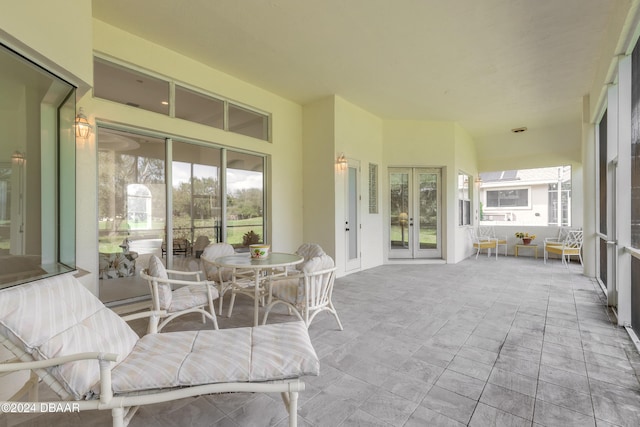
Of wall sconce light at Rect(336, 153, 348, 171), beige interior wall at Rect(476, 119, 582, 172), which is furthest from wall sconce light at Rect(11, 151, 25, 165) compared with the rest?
beige interior wall at Rect(476, 119, 582, 172)

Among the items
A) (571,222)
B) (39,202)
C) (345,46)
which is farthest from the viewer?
(571,222)

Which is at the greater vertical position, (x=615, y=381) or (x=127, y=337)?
(x=127, y=337)

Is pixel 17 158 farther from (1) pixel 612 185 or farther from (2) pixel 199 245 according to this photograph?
(1) pixel 612 185

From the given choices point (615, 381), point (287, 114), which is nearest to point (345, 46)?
point (287, 114)

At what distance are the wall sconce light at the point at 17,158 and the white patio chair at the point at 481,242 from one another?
28.3 ft

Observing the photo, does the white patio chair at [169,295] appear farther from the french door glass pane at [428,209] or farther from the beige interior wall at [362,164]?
the french door glass pane at [428,209]

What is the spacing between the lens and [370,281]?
508 centimetres

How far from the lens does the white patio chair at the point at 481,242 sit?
7.56 meters

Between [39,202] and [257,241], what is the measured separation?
9.87ft

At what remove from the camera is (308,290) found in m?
2.67

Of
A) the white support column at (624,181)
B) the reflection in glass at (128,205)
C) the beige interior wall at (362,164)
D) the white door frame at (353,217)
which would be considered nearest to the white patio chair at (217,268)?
the reflection in glass at (128,205)

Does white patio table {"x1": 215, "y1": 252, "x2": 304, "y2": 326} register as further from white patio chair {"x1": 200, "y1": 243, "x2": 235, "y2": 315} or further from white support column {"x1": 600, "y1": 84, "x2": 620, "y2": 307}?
white support column {"x1": 600, "y1": 84, "x2": 620, "y2": 307}

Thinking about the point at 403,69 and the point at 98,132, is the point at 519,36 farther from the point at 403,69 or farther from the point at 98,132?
the point at 98,132

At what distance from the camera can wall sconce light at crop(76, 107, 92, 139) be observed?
3090mm
